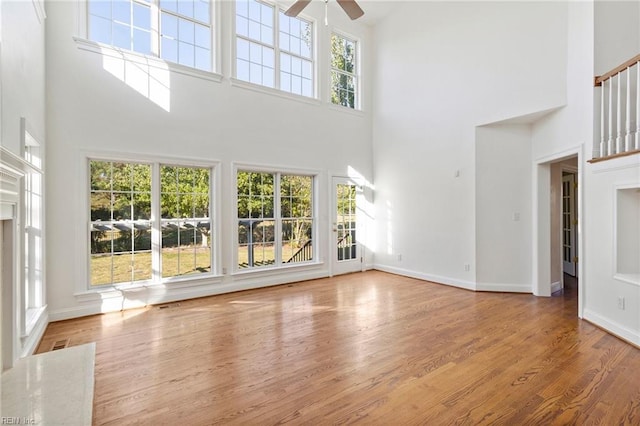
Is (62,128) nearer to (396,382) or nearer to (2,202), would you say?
(2,202)

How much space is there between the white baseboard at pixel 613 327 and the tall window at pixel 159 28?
247 inches

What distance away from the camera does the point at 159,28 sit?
4738mm

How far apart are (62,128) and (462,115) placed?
5.89m

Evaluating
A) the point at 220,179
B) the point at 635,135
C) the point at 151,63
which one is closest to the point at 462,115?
the point at 635,135

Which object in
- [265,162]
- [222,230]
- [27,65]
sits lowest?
[222,230]

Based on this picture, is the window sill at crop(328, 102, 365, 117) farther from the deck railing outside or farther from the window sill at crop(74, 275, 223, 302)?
the deck railing outside

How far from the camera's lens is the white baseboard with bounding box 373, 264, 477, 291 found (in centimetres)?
539

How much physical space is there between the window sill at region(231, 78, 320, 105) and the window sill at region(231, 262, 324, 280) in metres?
3.14

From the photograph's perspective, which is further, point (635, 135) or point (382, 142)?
Result: point (382, 142)

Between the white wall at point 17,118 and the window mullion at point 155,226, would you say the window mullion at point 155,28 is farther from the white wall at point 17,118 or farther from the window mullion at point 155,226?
the window mullion at point 155,226

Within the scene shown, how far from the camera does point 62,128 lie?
3.98 meters

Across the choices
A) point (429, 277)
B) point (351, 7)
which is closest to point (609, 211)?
point (429, 277)

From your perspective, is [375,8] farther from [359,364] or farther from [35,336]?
[35,336]

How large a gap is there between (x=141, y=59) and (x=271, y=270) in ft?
12.5
